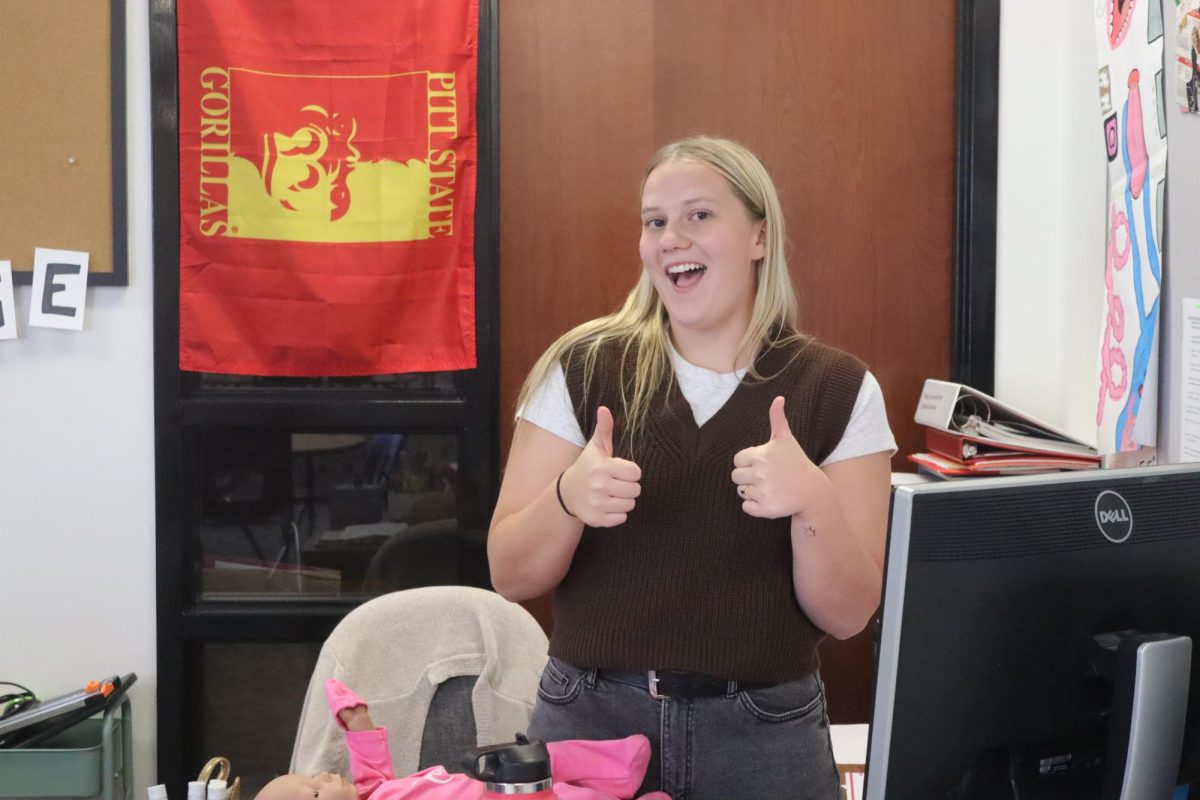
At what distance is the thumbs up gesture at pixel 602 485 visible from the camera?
1250mm

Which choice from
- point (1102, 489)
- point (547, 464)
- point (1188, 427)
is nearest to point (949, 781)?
point (1102, 489)

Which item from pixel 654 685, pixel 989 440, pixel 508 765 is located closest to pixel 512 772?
pixel 508 765

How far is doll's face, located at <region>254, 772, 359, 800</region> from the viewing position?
163 centimetres

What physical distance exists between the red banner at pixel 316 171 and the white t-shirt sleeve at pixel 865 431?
4.24 ft

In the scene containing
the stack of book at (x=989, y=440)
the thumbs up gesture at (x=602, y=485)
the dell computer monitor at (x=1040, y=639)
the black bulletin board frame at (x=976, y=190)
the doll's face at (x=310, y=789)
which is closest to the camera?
the dell computer monitor at (x=1040, y=639)

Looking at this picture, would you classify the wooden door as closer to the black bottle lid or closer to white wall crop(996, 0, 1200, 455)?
white wall crop(996, 0, 1200, 455)

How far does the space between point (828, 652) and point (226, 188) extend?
5.64 ft

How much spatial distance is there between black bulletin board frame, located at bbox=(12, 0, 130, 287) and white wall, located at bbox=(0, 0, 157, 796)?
24mm

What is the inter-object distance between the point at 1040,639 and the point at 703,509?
→ 53cm

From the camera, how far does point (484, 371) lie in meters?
2.55

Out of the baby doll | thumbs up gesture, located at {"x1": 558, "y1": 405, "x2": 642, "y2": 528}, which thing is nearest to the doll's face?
the baby doll

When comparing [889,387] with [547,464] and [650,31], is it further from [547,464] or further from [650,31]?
[547,464]

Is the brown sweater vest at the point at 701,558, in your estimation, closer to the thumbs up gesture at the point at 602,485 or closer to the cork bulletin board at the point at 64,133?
the thumbs up gesture at the point at 602,485

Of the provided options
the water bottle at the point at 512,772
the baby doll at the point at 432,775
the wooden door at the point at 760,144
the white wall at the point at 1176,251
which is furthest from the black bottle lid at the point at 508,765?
the wooden door at the point at 760,144
